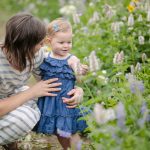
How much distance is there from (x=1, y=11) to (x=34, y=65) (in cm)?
673

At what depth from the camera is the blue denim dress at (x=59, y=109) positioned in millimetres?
3668

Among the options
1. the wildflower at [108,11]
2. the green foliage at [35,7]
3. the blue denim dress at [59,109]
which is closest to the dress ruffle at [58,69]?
the blue denim dress at [59,109]

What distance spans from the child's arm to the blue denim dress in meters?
0.04

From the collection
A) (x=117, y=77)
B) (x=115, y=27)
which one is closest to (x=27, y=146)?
(x=117, y=77)

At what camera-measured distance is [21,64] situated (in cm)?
359

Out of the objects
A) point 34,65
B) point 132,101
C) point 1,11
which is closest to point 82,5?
point 1,11

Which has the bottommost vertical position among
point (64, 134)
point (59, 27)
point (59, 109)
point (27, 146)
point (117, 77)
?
point (27, 146)

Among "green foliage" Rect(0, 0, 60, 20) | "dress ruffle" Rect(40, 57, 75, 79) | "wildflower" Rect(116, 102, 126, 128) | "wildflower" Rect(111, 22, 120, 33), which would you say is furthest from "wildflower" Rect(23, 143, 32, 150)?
"green foliage" Rect(0, 0, 60, 20)

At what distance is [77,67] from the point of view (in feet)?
11.4

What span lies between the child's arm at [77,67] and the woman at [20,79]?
0.15m

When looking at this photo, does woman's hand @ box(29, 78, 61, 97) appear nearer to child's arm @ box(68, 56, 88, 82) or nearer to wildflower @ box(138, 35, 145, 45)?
child's arm @ box(68, 56, 88, 82)

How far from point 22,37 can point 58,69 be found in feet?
1.24

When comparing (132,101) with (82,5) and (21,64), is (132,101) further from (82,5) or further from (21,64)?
(82,5)

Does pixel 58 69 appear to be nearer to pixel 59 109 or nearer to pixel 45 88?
pixel 45 88
